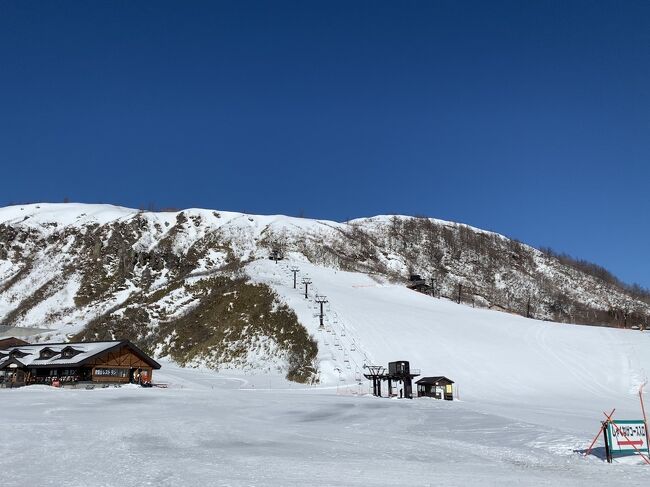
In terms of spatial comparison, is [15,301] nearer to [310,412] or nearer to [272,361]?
[272,361]

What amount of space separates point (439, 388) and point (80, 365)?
118ft

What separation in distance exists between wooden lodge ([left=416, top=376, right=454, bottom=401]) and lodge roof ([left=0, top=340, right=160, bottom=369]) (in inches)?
1169

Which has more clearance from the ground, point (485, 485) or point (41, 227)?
point (41, 227)

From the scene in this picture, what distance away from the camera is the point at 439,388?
152ft

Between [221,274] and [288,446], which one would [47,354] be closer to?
[221,274]

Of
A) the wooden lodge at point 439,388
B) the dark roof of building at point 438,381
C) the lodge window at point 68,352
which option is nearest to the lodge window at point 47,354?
the lodge window at point 68,352

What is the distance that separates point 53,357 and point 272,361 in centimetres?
2380

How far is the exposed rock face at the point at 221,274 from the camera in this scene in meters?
71.9

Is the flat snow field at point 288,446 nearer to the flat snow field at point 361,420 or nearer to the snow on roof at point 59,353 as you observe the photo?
the flat snow field at point 361,420

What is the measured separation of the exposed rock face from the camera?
236 ft

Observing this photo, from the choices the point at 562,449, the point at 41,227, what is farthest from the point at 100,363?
the point at 41,227

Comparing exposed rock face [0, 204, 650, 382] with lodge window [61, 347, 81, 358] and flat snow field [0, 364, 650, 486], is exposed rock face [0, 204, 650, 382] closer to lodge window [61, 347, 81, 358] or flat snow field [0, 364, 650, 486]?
lodge window [61, 347, 81, 358]

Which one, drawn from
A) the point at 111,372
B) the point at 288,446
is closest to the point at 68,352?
the point at 111,372

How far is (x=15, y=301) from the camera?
11406 cm
